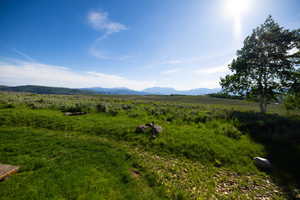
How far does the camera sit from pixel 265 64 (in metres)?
15.5

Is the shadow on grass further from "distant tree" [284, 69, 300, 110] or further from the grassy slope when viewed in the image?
the grassy slope

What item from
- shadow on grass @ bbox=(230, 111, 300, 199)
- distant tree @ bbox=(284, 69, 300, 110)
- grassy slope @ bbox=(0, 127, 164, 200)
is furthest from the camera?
distant tree @ bbox=(284, 69, 300, 110)

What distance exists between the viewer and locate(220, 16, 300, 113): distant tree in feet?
47.2

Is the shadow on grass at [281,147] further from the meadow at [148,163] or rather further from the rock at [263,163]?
the rock at [263,163]

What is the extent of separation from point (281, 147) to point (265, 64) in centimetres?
1393

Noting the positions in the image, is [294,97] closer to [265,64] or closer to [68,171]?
[265,64]

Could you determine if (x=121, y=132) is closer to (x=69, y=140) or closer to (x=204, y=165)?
(x=69, y=140)

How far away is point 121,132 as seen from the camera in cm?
826

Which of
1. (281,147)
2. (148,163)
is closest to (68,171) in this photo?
(148,163)

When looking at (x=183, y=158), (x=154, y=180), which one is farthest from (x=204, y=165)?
(x=154, y=180)

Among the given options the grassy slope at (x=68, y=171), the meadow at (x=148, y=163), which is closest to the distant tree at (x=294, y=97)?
the meadow at (x=148, y=163)

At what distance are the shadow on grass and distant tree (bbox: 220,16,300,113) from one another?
8.18 m

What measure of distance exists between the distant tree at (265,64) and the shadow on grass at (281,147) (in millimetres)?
8183

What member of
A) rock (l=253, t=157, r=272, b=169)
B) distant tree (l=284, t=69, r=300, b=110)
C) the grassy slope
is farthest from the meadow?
distant tree (l=284, t=69, r=300, b=110)
